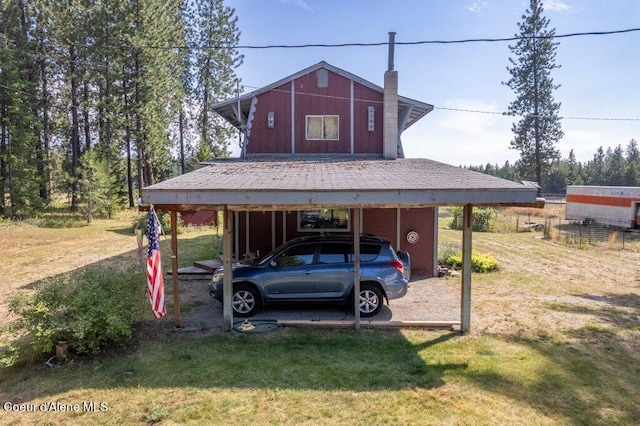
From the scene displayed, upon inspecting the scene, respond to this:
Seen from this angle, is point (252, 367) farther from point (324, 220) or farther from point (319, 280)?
point (324, 220)

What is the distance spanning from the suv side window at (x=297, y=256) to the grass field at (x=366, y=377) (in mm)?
1497

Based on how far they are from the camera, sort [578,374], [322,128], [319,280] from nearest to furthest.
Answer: [578,374] → [319,280] → [322,128]

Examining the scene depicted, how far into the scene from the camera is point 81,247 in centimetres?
1755

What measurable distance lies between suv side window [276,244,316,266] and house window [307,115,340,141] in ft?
21.2

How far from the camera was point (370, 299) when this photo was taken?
794 centimetres

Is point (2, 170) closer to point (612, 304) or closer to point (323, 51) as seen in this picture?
point (323, 51)

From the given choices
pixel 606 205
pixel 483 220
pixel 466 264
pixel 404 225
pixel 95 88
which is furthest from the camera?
pixel 95 88

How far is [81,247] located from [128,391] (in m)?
15.2

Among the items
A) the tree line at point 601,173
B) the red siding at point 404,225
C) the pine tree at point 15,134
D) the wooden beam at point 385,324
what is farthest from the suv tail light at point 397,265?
the tree line at point 601,173

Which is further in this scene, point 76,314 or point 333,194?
point 333,194

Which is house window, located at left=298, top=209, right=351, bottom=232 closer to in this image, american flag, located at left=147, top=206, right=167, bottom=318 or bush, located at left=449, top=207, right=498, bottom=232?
american flag, located at left=147, top=206, right=167, bottom=318

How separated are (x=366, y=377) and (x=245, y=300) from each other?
11.4 feet

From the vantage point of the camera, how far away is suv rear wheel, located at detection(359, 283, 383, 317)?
790cm

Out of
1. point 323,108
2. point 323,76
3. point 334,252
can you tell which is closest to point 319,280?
point 334,252
